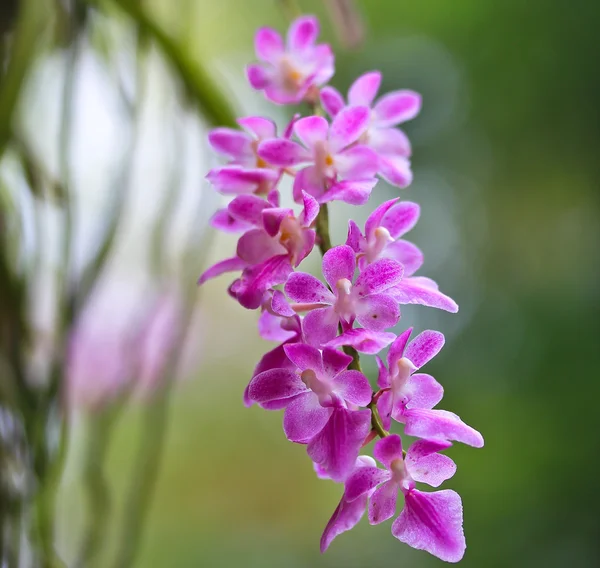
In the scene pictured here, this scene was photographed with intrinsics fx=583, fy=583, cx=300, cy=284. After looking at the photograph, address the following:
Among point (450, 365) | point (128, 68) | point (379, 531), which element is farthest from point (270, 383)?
point (379, 531)

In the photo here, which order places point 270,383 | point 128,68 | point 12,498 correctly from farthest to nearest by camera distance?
point 128,68, point 12,498, point 270,383

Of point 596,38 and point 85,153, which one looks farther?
point 596,38

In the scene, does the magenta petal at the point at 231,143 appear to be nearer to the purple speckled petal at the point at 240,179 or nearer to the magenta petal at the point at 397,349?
the purple speckled petal at the point at 240,179

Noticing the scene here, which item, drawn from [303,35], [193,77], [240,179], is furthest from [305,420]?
[193,77]

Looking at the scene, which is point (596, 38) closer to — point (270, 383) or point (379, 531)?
point (379, 531)

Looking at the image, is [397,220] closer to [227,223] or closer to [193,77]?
[227,223]

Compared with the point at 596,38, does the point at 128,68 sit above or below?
below

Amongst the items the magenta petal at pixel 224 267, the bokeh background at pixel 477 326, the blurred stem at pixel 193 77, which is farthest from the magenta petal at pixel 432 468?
the bokeh background at pixel 477 326
